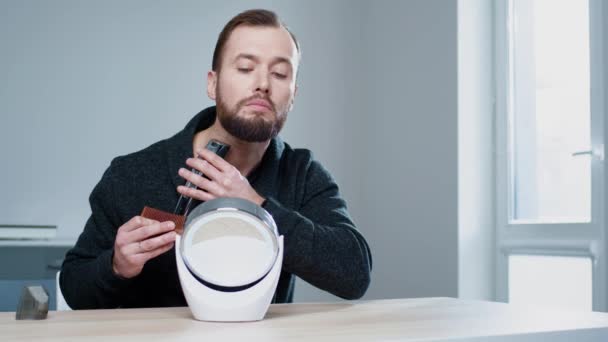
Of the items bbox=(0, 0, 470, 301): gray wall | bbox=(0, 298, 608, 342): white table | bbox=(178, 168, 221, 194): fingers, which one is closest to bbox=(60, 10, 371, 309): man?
bbox=(178, 168, 221, 194): fingers

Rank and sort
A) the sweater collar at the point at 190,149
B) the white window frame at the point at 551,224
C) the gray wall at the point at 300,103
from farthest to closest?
the gray wall at the point at 300,103 → the white window frame at the point at 551,224 → the sweater collar at the point at 190,149

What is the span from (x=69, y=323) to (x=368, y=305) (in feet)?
1.72

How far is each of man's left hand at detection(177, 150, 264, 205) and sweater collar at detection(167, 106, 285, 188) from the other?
0.34 meters

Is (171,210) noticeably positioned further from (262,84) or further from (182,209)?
(262,84)

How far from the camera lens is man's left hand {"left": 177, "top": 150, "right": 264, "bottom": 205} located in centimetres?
124

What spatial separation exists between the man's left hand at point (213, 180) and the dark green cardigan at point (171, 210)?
0.22 feet

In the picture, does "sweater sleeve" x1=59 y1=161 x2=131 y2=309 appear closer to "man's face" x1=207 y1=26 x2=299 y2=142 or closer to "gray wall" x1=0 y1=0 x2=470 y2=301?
"man's face" x1=207 y1=26 x2=299 y2=142

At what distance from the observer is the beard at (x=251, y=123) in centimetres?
148

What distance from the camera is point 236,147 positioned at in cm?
165

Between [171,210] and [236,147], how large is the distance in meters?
0.19

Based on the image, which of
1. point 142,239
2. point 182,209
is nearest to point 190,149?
point 182,209

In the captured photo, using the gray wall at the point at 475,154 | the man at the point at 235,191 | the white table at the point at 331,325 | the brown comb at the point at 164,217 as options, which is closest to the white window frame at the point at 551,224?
the gray wall at the point at 475,154

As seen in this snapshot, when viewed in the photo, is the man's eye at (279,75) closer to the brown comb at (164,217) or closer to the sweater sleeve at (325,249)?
the sweater sleeve at (325,249)

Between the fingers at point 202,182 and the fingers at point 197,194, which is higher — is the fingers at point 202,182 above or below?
above
